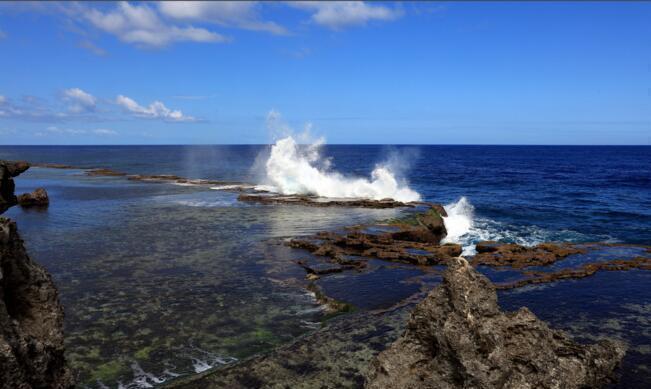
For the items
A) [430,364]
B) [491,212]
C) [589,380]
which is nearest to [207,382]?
[430,364]

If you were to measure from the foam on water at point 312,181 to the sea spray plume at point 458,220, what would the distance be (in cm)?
584

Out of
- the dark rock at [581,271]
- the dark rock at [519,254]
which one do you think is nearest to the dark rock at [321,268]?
the dark rock at [581,271]

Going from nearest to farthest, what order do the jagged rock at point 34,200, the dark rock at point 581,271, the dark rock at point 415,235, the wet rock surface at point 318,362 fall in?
the wet rock surface at point 318,362 < the dark rock at point 581,271 < the dark rock at point 415,235 < the jagged rock at point 34,200

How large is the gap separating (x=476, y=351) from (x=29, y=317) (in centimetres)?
740

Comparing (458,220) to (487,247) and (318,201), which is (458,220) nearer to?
(318,201)

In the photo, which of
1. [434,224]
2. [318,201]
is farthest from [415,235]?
[318,201]

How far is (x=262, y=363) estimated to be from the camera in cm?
1148

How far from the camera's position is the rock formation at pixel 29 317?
6680 mm

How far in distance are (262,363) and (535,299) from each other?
1057 centimetres

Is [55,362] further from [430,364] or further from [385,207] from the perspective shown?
[385,207]

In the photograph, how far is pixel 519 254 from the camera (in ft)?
76.0

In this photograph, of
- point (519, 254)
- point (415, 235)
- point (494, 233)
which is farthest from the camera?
point (494, 233)

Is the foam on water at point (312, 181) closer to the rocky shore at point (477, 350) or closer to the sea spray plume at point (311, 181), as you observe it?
the sea spray plume at point (311, 181)

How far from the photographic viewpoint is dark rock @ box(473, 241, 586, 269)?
21969 mm
